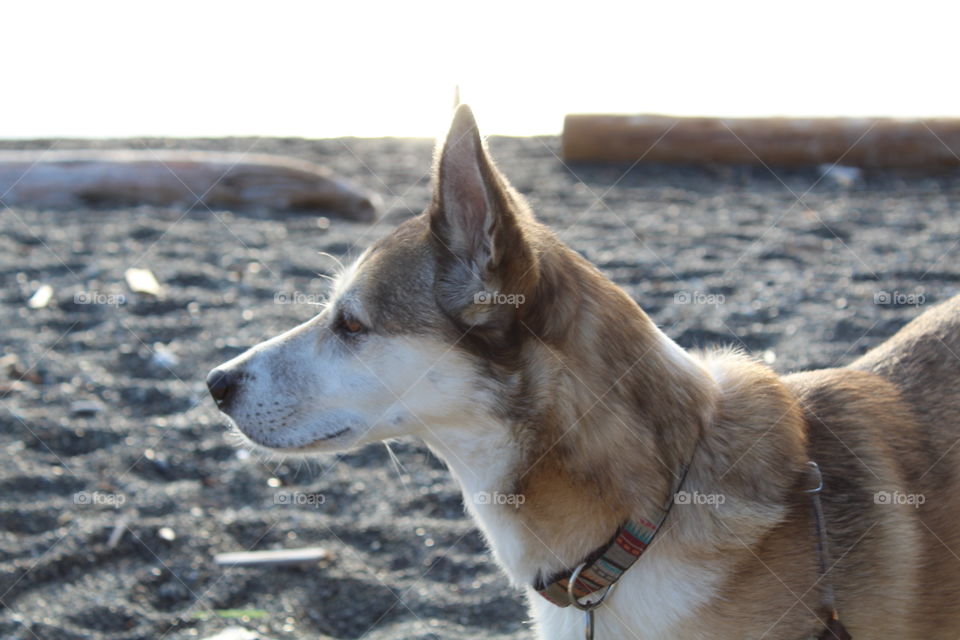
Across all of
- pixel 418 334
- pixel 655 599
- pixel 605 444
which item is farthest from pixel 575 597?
pixel 418 334

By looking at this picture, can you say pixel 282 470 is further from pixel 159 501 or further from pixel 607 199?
pixel 607 199

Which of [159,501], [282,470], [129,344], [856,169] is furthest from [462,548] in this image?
[856,169]

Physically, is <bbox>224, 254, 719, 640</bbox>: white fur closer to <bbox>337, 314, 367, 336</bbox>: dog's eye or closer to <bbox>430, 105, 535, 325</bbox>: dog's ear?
<bbox>337, 314, 367, 336</bbox>: dog's eye

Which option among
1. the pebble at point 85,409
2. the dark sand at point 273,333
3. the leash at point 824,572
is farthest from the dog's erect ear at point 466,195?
the pebble at point 85,409

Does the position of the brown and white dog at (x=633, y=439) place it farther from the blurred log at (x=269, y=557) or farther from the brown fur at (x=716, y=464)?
the blurred log at (x=269, y=557)

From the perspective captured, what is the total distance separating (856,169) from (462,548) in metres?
5.28

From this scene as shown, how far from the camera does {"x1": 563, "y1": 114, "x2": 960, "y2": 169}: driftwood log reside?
303 inches

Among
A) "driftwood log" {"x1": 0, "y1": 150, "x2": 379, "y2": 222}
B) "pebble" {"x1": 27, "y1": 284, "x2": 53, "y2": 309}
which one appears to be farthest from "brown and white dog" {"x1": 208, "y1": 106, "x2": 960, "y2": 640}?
"driftwood log" {"x1": 0, "y1": 150, "x2": 379, "y2": 222}

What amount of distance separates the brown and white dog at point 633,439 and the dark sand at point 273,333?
98cm

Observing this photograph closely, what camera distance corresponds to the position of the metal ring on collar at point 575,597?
258cm

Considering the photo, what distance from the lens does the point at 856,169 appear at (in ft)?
25.7

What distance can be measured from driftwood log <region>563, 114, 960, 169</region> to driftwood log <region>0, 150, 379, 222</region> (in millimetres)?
1938

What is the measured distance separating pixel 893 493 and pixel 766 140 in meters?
5.58

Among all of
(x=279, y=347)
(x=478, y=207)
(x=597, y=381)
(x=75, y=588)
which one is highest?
(x=478, y=207)
